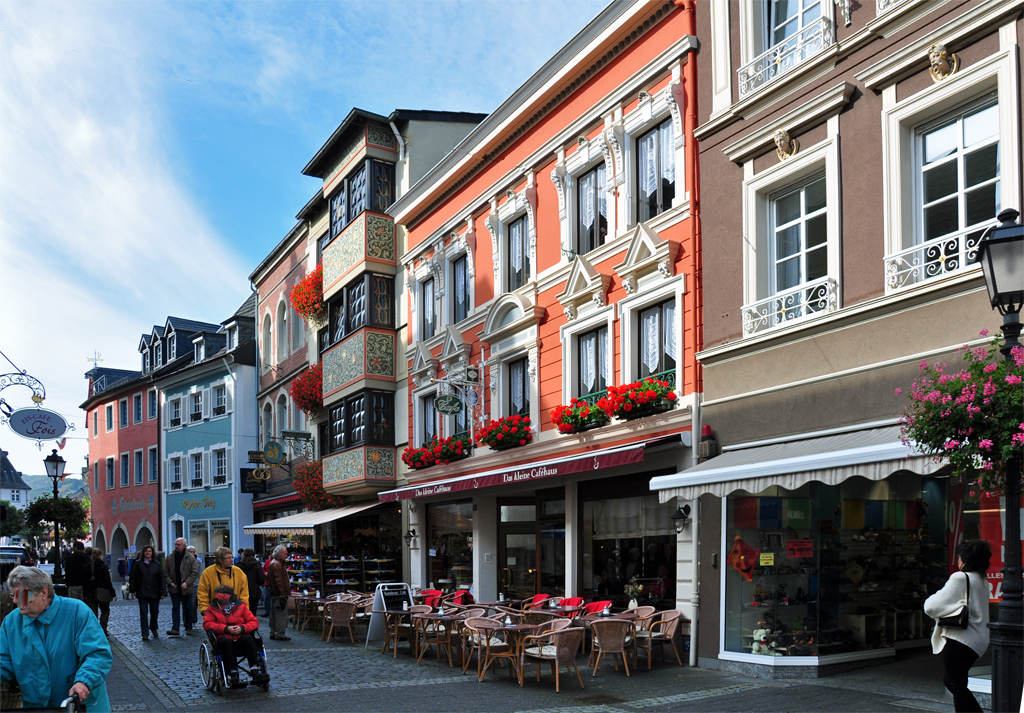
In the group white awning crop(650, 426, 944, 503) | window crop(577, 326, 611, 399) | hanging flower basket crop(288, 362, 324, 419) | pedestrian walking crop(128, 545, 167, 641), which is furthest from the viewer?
hanging flower basket crop(288, 362, 324, 419)

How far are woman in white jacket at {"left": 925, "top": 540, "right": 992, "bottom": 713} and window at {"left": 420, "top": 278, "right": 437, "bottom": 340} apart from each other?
16.3 metres

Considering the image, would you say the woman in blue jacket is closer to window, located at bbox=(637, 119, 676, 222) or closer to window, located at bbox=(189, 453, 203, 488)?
window, located at bbox=(637, 119, 676, 222)

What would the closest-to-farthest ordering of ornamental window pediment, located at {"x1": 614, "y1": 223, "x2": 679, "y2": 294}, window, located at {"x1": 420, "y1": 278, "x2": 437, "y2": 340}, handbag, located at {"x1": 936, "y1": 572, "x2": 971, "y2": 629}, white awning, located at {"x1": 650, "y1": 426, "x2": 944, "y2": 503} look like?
handbag, located at {"x1": 936, "y1": 572, "x2": 971, "y2": 629}
white awning, located at {"x1": 650, "y1": 426, "x2": 944, "y2": 503}
ornamental window pediment, located at {"x1": 614, "y1": 223, "x2": 679, "y2": 294}
window, located at {"x1": 420, "y1": 278, "x2": 437, "y2": 340}

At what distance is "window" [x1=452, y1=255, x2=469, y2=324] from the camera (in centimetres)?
2162

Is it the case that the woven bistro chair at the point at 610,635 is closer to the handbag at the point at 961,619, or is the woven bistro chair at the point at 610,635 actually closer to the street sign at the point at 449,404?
the handbag at the point at 961,619

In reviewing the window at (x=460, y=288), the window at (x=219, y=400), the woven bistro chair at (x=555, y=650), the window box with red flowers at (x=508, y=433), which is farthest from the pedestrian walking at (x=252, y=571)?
the window at (x=219, y=400)

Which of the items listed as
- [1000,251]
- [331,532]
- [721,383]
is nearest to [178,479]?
[331,532]

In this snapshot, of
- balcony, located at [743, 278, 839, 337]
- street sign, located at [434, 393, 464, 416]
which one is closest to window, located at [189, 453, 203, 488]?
street sign, located at [434, 393, 464, 416]

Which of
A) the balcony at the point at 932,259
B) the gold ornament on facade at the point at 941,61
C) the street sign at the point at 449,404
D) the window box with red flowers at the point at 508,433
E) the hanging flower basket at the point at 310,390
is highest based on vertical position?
the gold ornament on facade at the point at 941,61

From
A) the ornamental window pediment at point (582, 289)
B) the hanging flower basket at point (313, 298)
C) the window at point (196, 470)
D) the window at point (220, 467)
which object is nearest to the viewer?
the ornamental window pediment at point (582, 289)

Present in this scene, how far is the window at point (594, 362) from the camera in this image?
16.4 meters

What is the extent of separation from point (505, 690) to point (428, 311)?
42.8ft

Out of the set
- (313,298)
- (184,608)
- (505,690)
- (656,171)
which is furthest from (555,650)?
(313,298)

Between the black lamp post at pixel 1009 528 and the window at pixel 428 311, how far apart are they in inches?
664
